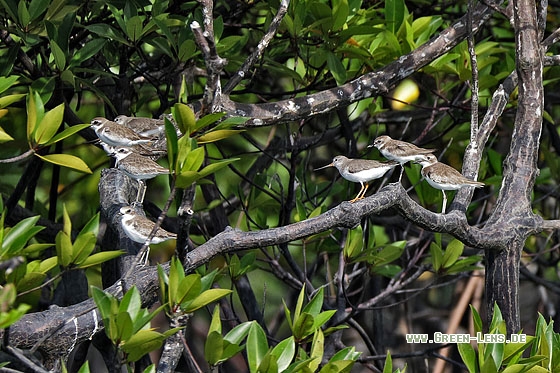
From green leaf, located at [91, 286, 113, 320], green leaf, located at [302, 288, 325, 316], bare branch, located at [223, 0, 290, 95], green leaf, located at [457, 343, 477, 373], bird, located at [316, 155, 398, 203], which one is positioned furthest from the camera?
bird, located at [316, 155, 398, 203]

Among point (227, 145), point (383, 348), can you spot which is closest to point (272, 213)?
point (227, 145)

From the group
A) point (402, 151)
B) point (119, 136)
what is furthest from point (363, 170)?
point (119, 136)

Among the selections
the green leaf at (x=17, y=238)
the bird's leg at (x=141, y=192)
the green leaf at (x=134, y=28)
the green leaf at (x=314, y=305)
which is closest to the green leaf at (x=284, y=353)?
the green leaf at (x=314, y=305)

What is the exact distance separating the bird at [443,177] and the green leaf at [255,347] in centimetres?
117

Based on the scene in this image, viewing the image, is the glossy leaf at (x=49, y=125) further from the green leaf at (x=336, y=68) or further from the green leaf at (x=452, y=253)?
the green leaf at (x=452, y=253)

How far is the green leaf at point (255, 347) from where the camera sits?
8.08 feet

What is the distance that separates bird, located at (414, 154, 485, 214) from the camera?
11.4ft

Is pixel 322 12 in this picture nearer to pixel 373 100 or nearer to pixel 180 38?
pixel 180 38

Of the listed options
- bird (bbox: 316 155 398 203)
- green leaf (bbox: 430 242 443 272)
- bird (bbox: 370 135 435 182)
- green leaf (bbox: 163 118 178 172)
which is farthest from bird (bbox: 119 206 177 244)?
green leaf (bbox: 430 242 443 272)

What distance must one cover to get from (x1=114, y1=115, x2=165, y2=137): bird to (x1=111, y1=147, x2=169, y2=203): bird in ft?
0.57

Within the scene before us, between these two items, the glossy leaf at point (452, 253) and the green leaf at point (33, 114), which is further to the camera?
the glossy leaf at point (452, 253)

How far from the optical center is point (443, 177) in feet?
12.0

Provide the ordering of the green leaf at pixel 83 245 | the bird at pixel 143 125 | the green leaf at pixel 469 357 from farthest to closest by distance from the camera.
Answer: the bird at pixel 143 125 < the green leaf at pixel 469 357 < the green leaf at pixel 83 245

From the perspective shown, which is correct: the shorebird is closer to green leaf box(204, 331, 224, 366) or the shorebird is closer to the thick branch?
the thick branch
